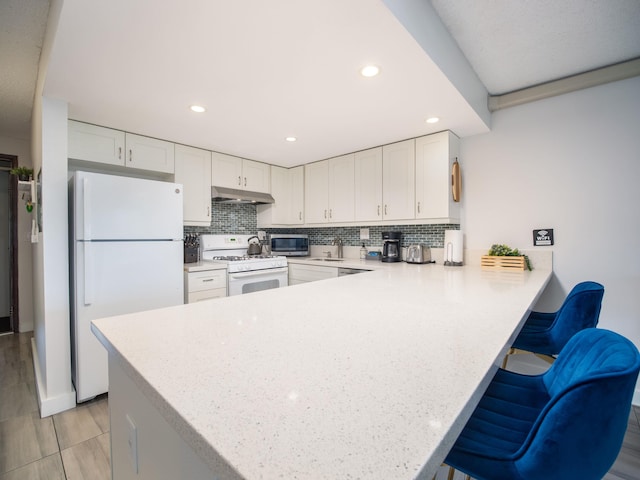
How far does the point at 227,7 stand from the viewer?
1215 mm

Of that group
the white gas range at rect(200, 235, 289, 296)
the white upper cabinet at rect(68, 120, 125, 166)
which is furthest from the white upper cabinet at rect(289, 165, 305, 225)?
the white upper cabinet at rect(68, 120, 125, 166)

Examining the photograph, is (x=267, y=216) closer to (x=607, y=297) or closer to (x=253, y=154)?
(x=253, y=154)

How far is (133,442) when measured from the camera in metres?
0.90

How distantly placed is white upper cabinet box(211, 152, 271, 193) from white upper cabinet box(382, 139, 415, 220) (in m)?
1.52

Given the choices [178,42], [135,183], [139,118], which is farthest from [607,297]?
[139,118]

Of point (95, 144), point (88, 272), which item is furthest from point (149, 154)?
point (88, 272)

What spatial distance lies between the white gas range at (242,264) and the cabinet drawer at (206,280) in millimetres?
59

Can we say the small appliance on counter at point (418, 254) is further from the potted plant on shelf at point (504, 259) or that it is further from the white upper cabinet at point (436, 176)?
the potted plant on shelf at point (504, 259)

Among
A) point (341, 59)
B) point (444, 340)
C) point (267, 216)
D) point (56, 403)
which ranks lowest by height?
point (56, 403)

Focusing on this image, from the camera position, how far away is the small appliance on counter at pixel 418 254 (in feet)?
9.61

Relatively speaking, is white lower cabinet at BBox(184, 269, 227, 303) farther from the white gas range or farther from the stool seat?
the stool seat

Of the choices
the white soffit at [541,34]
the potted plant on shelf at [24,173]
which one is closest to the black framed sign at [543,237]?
the white soffit at [541,34]

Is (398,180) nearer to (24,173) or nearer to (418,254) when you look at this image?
(418,254)

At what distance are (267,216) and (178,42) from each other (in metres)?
2.55
